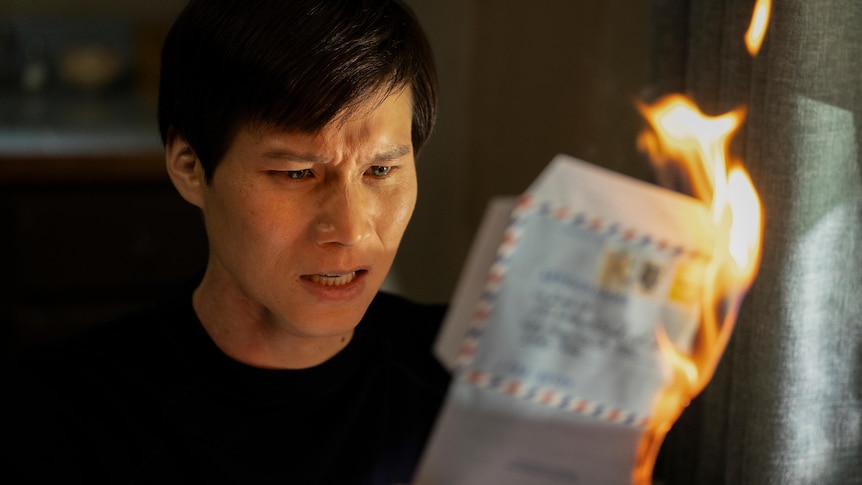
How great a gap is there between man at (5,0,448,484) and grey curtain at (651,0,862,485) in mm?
358

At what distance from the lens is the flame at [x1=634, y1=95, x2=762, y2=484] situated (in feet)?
2.66

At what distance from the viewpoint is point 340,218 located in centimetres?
99

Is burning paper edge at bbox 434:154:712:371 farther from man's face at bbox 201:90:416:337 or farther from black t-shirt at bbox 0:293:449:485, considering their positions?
black t-shirt at bbox 0:293:449:485

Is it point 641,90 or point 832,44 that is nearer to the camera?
point 832,44

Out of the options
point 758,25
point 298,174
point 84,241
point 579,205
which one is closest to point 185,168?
point 298,174

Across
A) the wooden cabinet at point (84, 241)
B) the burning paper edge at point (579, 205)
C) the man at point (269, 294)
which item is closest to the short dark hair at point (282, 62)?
the man at point (269, 294)

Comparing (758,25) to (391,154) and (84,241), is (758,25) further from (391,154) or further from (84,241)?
(84,241)

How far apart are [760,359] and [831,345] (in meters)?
0.07

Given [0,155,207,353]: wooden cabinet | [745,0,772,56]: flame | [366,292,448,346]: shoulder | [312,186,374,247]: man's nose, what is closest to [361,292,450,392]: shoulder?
[366,292,448,346]: shoulder

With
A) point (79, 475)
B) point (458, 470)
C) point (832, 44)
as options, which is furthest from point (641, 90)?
point (79, 475)

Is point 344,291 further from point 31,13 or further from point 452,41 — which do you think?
point 31,13

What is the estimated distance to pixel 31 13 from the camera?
269 centimetres

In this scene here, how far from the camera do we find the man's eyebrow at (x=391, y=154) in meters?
1.02

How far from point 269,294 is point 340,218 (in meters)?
0.13
